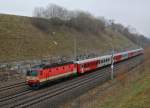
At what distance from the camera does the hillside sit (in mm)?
56312

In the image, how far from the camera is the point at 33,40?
218 ft

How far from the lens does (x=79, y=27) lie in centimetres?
10231

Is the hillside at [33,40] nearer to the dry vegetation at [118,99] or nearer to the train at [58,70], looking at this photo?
the train at [58,70]

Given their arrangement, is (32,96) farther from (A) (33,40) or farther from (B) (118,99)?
(A) (33,40)

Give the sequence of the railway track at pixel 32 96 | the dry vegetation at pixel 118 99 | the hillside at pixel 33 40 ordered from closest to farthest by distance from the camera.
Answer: the dry vegetation at pixel 118 99, the railway track at pixel 32 96, the hillside at pixel 33 40

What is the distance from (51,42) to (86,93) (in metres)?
41.8

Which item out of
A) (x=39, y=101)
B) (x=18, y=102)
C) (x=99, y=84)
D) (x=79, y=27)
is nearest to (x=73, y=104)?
(x=39, y=101)

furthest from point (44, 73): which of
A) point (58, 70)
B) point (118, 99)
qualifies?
point (118, 99)

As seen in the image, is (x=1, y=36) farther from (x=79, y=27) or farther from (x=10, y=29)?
(x=79, y=27)

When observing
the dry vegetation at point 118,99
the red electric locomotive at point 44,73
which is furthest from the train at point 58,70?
the dry vegetation at point 118,99

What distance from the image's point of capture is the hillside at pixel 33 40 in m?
56.3

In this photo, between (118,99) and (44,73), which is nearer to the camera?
(118,99)

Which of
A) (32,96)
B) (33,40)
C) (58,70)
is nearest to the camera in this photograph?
(32,96)

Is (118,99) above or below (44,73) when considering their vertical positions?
below
